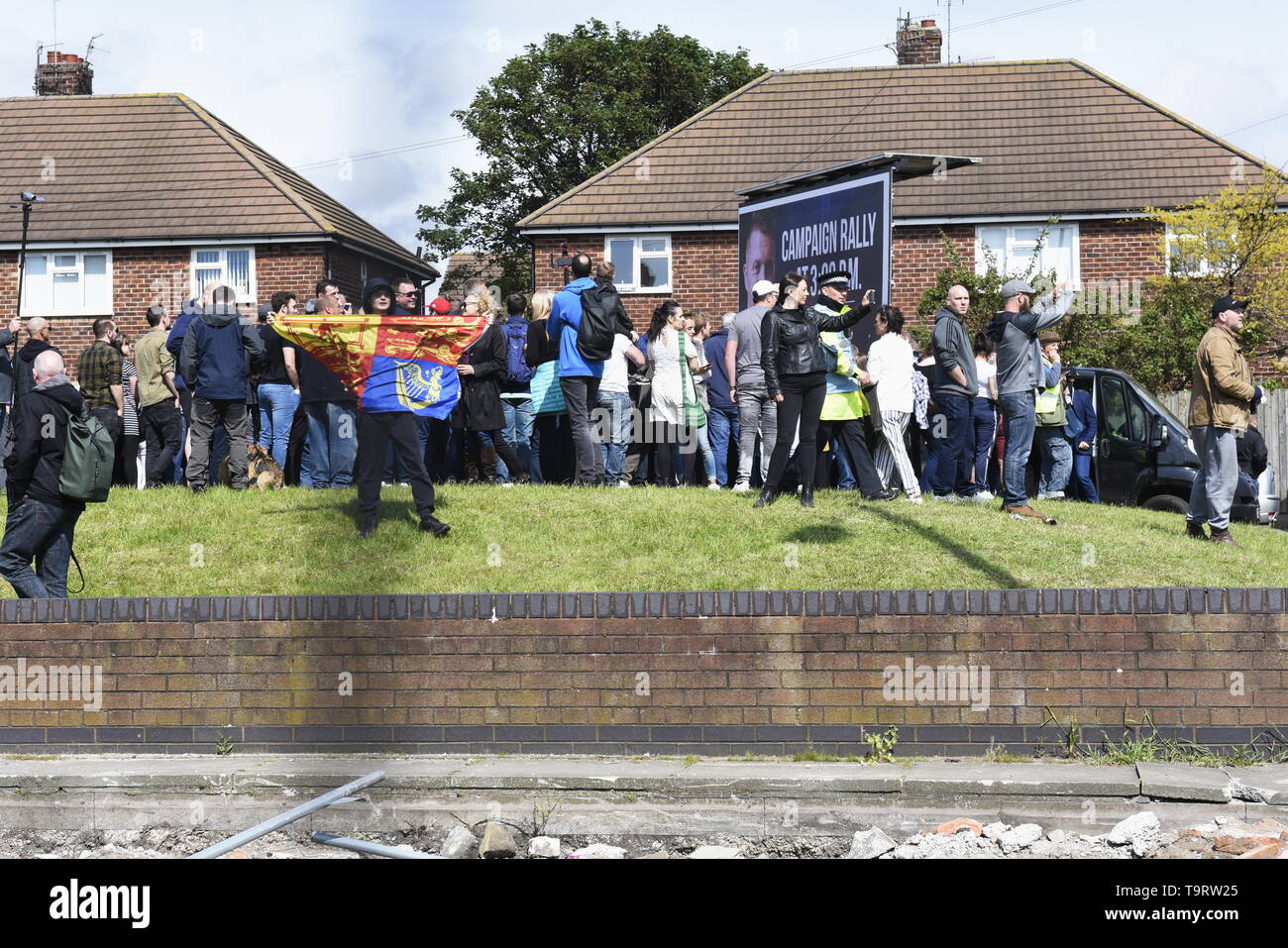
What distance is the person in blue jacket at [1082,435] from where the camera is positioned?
1448cm

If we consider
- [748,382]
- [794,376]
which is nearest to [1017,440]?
[794,376]

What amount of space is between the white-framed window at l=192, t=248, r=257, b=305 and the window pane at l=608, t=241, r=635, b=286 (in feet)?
24.7

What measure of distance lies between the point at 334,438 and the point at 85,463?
367 centimetres

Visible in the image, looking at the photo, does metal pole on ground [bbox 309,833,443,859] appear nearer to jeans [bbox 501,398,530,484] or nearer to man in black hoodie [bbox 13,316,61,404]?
man in black hoodie [bbox 13,316,61,404]

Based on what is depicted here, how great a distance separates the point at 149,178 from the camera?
3200 cm

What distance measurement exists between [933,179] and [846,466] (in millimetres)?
17492

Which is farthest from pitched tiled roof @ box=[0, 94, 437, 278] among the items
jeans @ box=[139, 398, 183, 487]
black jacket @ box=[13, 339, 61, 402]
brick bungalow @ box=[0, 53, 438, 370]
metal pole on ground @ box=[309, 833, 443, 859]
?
metal pole on ground @ box=[309, 833, 443, 859]

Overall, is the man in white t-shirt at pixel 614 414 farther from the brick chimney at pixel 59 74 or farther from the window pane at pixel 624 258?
the brick chimney at pixel 59 74

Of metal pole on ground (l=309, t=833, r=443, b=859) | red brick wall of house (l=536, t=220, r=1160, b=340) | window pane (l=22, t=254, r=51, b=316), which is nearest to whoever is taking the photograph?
metal pole on ground (l=309, t=833, r=443, b=859)

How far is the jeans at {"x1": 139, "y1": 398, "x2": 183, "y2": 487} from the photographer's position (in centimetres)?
1361

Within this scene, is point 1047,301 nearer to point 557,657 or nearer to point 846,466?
point 846,466

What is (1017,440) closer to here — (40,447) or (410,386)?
(410,386)

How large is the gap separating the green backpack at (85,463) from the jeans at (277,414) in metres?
4.37

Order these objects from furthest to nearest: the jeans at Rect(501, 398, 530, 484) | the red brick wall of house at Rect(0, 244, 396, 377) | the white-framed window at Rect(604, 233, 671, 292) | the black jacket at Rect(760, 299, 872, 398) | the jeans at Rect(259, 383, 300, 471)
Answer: the red brick wall of house at Rect(0, 244, 396, 377), the white-framed window at Rect(604, 233, 671, 292), the jeans at Rect(501, 398, 530, 484), the jeans at Rect(259, 383, 300, 471), the black jacket at Rect(760, 299, 872, 398)
